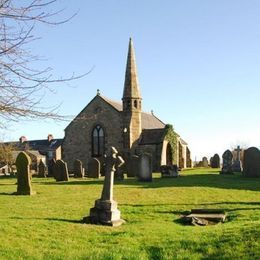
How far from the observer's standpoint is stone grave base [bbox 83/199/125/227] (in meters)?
12.6

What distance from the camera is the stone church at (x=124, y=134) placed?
41938 mm

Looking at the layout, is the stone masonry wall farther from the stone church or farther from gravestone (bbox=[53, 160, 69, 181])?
gravestone (bbox=[53, 160, 69, 181])

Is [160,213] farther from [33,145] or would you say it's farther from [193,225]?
[33,145]

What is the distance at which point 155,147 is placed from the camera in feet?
138

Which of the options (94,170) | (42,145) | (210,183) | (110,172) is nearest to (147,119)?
(94,170)

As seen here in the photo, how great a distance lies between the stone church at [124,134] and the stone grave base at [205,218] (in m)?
27.3

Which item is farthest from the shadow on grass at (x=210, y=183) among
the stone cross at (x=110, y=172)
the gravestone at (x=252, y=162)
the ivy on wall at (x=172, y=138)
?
the ivy on wall at (x=172, y=138)

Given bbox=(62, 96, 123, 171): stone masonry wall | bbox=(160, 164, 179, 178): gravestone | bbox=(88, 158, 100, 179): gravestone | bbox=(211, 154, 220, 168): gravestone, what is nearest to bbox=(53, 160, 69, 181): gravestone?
bbox=(88, 158, 100, 179): gravestone

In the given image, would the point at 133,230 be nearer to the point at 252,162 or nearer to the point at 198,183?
the point at 198,183

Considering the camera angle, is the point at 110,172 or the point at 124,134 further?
the point at 124,134

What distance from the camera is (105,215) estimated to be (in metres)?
12.7

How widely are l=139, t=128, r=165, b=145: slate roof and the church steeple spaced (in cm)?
63

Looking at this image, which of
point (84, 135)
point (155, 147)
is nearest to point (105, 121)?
point (84, 135)

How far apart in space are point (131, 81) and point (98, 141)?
22.1 feet
